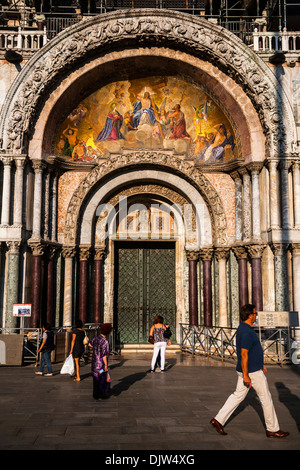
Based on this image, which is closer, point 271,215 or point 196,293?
point 271,215

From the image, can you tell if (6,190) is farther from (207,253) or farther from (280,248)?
(280,248)

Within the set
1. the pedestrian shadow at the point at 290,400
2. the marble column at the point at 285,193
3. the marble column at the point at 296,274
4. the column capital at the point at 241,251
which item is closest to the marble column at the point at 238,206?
the column capital at the point at 241,251

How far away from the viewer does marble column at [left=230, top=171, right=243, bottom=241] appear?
16.1 metres

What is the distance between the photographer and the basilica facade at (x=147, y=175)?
14.8m

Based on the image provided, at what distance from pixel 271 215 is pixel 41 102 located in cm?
868

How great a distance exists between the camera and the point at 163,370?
37.9 feet

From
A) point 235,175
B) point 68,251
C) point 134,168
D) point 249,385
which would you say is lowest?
point 249,385

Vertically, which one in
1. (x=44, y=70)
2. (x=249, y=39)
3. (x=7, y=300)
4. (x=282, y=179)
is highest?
(x=249, y=39)

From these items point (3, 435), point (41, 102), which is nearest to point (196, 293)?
point (41, 102)

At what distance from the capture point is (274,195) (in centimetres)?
1470

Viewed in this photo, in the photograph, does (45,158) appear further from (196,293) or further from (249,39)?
(249,39)

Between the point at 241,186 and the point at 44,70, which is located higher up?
the point at 44,70

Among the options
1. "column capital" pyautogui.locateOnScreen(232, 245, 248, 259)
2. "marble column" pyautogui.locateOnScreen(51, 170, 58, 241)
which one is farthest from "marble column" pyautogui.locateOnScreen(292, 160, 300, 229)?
"marble column" pyautogui.locateOnScreen(51, 170, 58, 241)

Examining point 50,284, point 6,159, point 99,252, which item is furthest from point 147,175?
point 50,284
